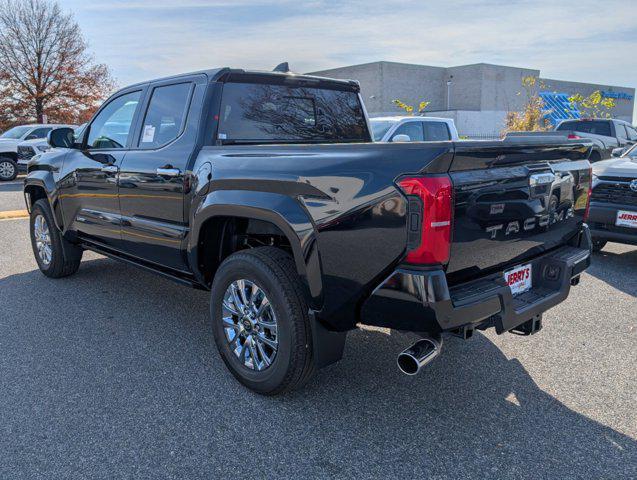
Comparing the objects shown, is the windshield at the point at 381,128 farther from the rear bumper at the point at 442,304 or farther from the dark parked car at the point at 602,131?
the dark parked car at the point at 602,131

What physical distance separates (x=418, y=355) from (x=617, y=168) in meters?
4.92

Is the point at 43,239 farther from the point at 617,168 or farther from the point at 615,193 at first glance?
the point at 617,168

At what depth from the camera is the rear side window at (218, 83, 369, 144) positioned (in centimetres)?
396

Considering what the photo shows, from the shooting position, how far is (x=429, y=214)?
2484 millimetres

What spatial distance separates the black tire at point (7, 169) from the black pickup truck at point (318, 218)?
49.3 feet

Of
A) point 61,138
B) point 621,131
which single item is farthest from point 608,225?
point 621,131

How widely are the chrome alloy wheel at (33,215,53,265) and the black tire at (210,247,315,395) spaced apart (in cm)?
346

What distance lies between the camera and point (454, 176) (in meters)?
2.55

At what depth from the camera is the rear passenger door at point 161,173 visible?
390 cm

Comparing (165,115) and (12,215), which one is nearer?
(165,115)

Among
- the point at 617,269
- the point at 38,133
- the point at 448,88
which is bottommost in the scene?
the point at 617,269

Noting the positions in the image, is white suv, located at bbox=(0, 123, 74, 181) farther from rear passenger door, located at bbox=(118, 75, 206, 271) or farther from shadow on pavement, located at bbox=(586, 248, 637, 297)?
shadow on pavement, located at bbox=(586, 248, 637, 297)

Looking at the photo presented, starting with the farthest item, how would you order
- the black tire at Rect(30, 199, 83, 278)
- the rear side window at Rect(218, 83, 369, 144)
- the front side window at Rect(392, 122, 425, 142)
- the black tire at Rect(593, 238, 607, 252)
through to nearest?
the front side window at Rect(392, 122, 425, 142) → the black tire at Rect(593, 238, 607, 252) → the black tire at Rect(30, 199, 83, 278) → the rear side window at Rect(218, 83, 369, 144)

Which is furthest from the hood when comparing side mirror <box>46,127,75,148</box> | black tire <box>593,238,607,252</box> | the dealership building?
the dealership building
